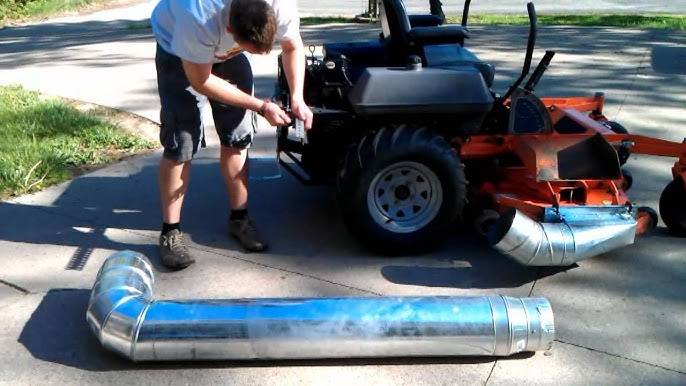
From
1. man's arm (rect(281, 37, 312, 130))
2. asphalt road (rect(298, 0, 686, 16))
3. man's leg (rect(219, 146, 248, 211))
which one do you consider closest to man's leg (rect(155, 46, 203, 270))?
man's leg (rect(219, 146, 248, 211))

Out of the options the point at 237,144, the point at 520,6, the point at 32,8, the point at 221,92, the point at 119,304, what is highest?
the point at 221,92

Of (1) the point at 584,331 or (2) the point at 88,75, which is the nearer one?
(1) the point at 584,331

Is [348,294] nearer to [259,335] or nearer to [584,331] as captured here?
[259,335]

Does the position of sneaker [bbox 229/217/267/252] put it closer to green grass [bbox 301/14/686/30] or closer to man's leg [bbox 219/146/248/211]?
man's leg [bbox 219/146/248/211]

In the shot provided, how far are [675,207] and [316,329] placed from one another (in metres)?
2.38

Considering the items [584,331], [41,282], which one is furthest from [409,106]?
[41,282]

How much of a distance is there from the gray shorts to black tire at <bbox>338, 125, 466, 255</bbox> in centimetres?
62

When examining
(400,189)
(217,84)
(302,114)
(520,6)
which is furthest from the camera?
(520,6)

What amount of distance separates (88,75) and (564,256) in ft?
20.8

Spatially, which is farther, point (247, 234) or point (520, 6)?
point (520, 6)

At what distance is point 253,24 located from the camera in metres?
3.19

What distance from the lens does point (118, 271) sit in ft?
11.2

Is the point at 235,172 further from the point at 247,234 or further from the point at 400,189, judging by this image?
the point at 400,189

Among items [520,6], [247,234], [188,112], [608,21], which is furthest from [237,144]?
[520,6]
